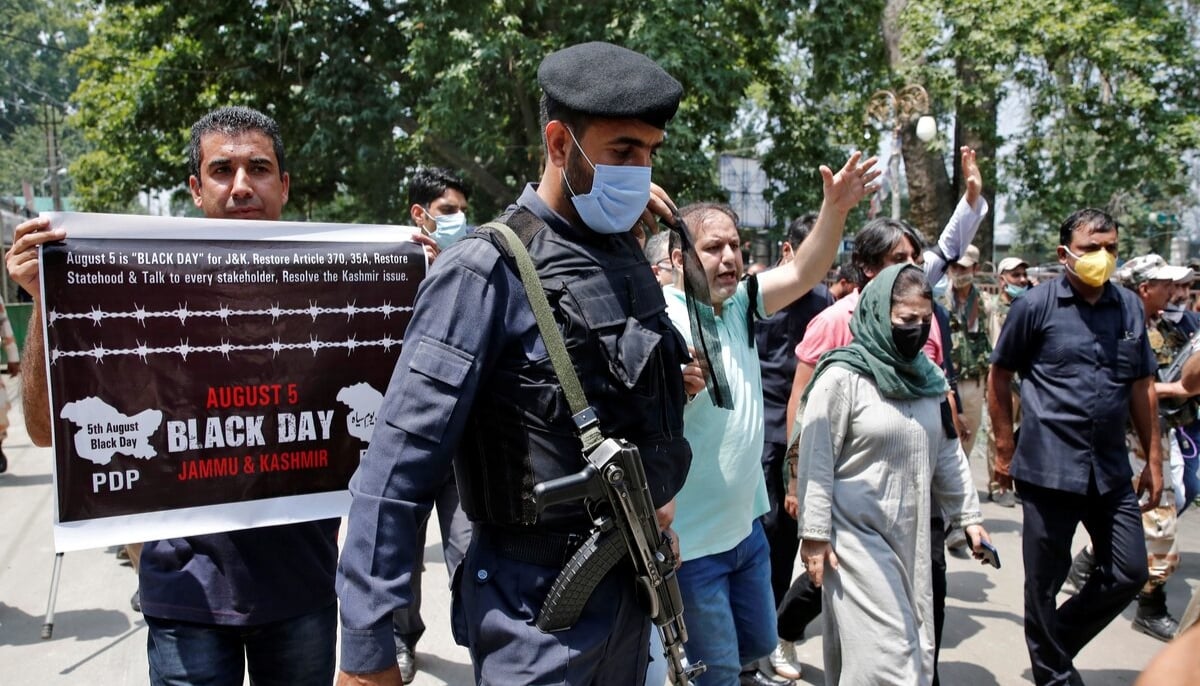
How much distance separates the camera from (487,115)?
13.4 m

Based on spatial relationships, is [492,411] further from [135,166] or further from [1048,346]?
[135,166]

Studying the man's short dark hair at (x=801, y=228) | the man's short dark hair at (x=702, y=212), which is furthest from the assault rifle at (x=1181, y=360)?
the man's short dark hair at (x=702, y=212)

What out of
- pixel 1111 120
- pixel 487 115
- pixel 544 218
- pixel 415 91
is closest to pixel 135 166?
pixel 415 91

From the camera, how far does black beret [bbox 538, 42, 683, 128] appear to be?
1.86 meters

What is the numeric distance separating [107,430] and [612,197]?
131cm

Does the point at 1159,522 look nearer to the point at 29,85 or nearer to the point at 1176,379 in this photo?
the point at 1176,379

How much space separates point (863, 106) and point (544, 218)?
15.9 m

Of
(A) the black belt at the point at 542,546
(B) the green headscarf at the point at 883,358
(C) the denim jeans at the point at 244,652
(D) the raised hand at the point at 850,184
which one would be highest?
(D) the raised hand at the point at 850,184

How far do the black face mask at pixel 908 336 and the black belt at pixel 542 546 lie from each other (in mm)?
1879

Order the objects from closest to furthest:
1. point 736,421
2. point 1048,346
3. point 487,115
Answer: point 736,421, point 1048,346, point 487,115

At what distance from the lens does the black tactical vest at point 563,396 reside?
182cm

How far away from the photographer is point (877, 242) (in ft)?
13.9

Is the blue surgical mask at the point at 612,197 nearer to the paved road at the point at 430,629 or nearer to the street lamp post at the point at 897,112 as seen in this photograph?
the paved road at the point at 430,629

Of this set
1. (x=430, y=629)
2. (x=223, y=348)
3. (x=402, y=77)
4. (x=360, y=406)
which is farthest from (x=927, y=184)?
(x=223, y=348)
